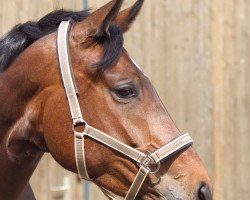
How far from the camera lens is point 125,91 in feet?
10.3

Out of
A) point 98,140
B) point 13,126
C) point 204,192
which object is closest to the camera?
point 204,192

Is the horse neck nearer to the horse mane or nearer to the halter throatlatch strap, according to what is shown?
the horse mane

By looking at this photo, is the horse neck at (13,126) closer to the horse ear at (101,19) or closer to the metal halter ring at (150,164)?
the horse ear at (101,19)

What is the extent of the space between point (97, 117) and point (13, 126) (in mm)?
427

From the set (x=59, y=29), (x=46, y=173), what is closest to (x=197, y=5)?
(x=46, y=173)

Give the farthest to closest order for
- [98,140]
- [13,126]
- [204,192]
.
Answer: [13,126] < [98,140] < [204,192]

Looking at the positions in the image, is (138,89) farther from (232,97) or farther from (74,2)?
(232,97)

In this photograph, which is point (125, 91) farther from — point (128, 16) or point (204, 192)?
point (204, 192)

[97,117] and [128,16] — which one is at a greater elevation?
[128,16]

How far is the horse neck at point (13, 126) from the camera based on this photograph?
3.30 metres

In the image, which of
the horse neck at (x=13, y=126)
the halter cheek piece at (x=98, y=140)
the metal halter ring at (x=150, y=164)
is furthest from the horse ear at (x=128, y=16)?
the metal halter ring at (x=150, y=164)

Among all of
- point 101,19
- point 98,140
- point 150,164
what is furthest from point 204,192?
point 101,19

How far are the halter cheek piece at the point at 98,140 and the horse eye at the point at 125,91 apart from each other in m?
0.18

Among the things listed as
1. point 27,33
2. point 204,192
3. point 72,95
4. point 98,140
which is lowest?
point 204,192
